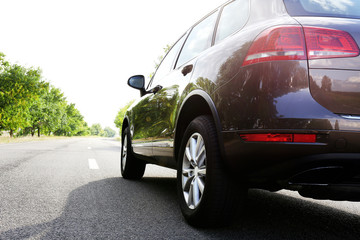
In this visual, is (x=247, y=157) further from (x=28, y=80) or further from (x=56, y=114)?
(x=56, y=114)

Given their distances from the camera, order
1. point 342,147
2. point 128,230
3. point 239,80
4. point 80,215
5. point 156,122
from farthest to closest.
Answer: point 156,122 → point 80,215 → point 128,230 → point 239,80 → point 342,147

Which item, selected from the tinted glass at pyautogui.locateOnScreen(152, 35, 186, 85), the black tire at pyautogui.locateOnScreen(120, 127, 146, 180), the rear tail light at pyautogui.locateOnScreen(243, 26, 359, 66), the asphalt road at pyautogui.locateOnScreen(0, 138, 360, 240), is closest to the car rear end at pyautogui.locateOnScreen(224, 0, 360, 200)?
the rear tail light at pyautogui.locateOnScreen(243, 26, 359, 66)

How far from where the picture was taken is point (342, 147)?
1766 millimetres

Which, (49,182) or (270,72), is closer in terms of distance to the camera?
(270,72)

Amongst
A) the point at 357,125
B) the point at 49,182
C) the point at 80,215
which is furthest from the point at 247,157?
the point at 49,182

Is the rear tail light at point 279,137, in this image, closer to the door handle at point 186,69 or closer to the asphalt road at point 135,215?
the asphalt road at point 135,215

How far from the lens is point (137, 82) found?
4816 millimetres

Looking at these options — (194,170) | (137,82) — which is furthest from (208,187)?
(137,82)

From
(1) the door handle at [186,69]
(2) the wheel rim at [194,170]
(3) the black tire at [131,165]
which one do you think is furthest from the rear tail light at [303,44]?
(3) the black tire at [131,165]

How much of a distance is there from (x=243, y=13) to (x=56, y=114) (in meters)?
52.2

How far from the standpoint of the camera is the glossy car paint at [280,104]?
70.4 inches

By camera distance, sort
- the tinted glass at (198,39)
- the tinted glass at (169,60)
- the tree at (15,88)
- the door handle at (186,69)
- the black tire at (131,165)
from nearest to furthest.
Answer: the door handle at (186,69) → the tinted glass at (198,39) → the tinted glass at (169,60) → the black tire at (131,165) → the tree at (15,88)

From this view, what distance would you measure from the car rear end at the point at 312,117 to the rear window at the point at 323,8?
0.10 metres

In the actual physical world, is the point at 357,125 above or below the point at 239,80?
below
